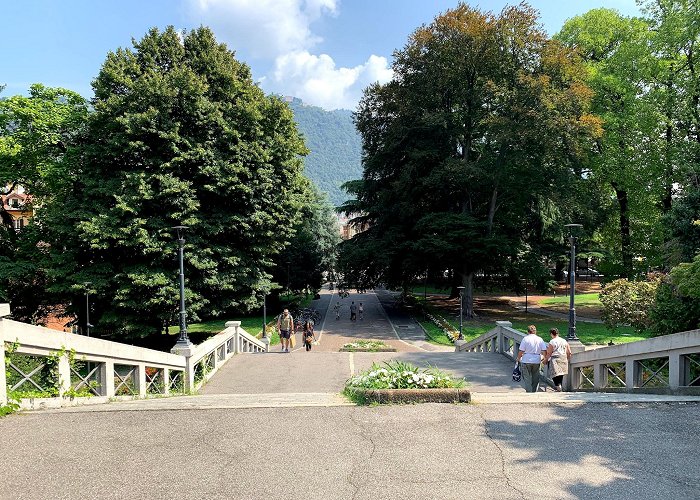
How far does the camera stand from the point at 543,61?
29094mm

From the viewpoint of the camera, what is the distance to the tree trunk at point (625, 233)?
30303 millimetres

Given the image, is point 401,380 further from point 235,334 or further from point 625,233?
point 625,233

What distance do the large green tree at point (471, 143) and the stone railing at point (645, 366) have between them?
1821 centimetres

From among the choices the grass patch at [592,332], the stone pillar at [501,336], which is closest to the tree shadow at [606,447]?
the stone pillar at [501,336]

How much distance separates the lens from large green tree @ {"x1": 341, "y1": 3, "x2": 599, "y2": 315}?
28.6m

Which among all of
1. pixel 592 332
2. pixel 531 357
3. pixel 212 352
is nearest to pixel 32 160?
pixel 212 352

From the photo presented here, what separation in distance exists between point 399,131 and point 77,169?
19415mm

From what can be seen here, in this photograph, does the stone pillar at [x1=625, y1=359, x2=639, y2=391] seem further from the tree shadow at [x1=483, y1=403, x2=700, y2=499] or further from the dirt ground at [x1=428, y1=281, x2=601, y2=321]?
the dirt ground at [x1=428, y1=281, x2=601, y2=321]

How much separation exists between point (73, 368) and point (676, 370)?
420 inches

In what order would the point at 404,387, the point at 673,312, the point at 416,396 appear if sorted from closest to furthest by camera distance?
the point at 416,396
the point at 404,387
the point at 673,312

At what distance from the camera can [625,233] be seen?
31.9 m

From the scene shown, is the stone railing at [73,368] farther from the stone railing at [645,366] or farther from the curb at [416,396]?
the stone railing at [645,366]

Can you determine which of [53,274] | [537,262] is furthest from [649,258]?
[53,274]

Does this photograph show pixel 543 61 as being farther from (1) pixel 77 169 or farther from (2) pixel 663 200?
(1) pixel 77 169
